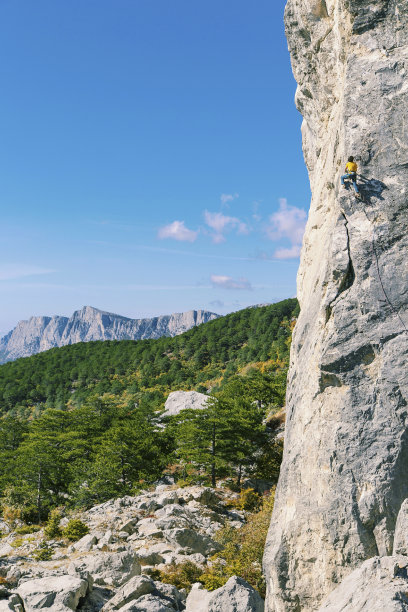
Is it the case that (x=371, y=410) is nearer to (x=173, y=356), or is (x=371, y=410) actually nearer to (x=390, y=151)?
(x=390, y=151)

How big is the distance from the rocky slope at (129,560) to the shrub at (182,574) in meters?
0.49

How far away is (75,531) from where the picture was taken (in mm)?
23984

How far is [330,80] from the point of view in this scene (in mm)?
16578

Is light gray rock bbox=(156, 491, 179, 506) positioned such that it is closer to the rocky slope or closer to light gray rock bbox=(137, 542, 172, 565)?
the rocky slope

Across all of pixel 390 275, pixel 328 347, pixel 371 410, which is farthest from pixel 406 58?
pixel 371 410

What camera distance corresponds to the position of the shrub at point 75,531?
23.9m

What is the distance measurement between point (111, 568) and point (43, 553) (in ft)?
19.3

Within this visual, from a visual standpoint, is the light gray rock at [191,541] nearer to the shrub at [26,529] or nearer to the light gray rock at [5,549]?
the light gray rock at [5,549]

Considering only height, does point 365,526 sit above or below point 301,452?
below

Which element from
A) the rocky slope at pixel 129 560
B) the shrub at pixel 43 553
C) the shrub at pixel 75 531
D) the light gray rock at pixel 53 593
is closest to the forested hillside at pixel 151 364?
the rocky slope at pixel 129 560

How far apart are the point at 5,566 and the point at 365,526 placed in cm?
1574

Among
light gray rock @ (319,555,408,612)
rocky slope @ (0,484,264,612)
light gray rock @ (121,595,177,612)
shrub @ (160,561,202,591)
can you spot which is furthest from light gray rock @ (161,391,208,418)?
light gray rock @ (319,555,408,612)

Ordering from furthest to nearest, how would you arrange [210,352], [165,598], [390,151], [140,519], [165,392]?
1. [210,352]
2. [165,392]
3. [140,519]
4. [165,598]
5. [390,151]

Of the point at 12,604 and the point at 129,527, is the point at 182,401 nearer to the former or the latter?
the point at 129,527
